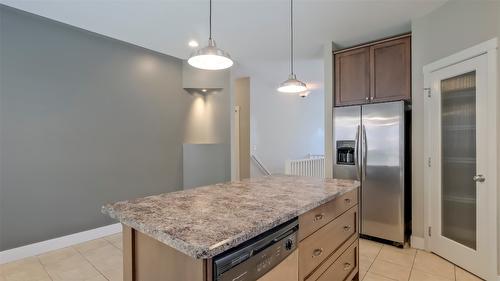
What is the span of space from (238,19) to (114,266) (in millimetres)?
2960

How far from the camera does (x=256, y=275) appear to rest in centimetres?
108

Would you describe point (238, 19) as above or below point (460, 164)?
above

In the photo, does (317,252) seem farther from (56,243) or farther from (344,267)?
(56,243)

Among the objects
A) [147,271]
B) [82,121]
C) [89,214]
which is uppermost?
[82,121]

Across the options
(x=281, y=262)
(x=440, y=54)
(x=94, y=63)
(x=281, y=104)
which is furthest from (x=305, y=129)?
(x=281, y=262)

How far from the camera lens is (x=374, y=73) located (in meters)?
3.32

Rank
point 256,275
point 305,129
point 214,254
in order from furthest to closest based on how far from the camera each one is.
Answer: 1. point 305,129
2. point 256,275
3. point 214,254

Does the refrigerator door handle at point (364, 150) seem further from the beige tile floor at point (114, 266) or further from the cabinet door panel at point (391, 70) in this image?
the beige tile floor at point (114, 266)

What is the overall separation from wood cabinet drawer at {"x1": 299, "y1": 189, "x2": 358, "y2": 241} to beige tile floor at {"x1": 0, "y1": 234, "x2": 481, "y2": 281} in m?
0.91

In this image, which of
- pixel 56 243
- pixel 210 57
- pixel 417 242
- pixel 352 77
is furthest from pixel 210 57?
pixel 417 242

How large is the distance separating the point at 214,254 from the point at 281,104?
5.69m

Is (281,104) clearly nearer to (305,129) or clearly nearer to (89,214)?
(305,129)

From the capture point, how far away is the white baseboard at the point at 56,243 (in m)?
2.69

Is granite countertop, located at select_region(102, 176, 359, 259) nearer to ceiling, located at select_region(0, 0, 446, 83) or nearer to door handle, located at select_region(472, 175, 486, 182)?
door handle, located at select_region(472, 175, 486, 182)
